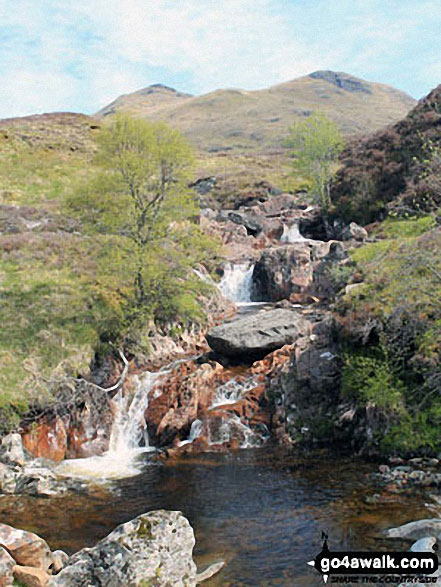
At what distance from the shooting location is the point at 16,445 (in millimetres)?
18422

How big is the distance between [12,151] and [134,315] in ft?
148

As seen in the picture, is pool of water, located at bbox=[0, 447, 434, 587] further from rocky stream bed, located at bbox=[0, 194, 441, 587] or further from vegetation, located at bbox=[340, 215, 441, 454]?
vegetation, located at bbox=[340, 215, 441, 454]

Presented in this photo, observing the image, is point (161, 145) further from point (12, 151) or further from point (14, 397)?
point (12, 151)

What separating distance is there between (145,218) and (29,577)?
21720 mm

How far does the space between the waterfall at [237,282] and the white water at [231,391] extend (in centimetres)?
1771

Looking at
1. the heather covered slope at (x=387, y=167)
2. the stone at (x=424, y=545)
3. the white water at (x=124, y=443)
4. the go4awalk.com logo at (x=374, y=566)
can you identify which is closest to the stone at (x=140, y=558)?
the go4awalk.com logo at (x=374, y=566)

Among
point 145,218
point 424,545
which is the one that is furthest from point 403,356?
point 145,218

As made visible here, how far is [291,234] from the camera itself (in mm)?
54375

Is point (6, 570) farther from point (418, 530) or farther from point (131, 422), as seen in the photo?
point (131, 422)

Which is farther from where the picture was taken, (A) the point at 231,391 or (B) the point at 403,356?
(A) the point at 231,391

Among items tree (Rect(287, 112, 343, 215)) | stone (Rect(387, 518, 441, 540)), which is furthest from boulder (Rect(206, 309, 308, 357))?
tree (Rect(287, 112, 343, 215))

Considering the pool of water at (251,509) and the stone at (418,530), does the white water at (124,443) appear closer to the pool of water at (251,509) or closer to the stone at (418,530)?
the pool of water at (251,509)

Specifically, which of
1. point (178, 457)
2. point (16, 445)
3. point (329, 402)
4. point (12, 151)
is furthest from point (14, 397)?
point (12, 151)

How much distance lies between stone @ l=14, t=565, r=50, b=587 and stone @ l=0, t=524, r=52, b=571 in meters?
0.67
